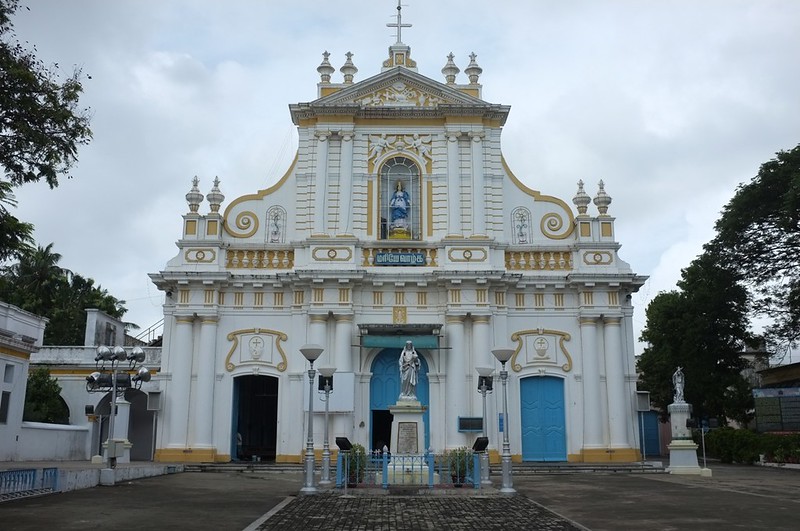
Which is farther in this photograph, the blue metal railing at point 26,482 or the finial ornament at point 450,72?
the finial ornament at point 450,72

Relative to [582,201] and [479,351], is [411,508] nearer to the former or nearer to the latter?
[479,351]

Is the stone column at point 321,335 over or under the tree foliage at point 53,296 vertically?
under

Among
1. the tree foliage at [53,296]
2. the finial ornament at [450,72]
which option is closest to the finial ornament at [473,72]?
the finial ornament at [450,72]

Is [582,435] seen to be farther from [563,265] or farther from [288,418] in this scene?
[288,418]

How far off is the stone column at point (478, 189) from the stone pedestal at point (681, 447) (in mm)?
9030

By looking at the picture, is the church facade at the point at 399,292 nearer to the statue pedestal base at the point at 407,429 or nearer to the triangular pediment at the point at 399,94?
the triangular pediment at the point at 399,94

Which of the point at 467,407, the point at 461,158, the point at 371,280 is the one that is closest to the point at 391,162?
the point at 461,158

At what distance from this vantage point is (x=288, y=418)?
2684 centimetres

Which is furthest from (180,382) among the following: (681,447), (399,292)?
(681,447)

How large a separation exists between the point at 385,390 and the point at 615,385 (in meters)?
8.22

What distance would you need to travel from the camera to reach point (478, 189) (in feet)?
93.1

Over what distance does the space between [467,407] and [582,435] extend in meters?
4.26

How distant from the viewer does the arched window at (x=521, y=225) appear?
28.7 meters

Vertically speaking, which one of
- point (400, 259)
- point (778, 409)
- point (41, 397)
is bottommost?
point (778, 409)
